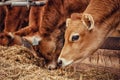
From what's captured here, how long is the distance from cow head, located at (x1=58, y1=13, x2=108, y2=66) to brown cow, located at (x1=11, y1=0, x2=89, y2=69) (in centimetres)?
154

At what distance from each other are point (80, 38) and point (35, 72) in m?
1.17

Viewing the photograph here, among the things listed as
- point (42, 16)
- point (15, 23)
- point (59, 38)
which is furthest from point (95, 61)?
point (15, 23)

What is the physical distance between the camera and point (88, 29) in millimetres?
5672

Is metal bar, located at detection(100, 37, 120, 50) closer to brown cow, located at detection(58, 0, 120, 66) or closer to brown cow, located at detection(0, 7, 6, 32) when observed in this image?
brown cow, located at detection(58, 0, 120, 66)

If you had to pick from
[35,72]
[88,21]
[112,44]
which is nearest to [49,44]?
[35,72]

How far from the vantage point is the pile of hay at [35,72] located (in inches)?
239

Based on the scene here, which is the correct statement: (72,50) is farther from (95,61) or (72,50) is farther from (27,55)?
(27,55)

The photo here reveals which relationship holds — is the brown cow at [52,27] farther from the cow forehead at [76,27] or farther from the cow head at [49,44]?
the cow forehead at [76,27]

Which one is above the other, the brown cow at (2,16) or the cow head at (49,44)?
the brown cow at (2,16)

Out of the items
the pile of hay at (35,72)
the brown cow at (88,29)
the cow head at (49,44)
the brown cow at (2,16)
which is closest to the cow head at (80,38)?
the brown cow at (88,29)

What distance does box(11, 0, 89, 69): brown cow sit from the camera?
7340mm

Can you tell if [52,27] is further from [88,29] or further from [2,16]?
[2,16]

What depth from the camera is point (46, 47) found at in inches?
289

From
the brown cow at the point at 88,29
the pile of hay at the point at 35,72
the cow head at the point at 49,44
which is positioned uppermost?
the brown cow at the point at 88,29
